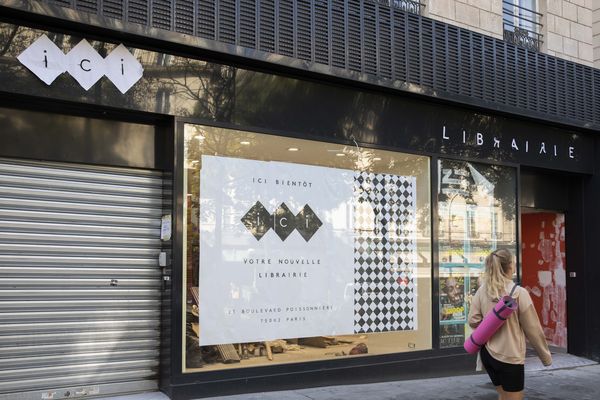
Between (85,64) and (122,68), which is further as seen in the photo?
(122,68)

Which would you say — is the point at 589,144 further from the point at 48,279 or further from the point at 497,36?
the point at 48,279

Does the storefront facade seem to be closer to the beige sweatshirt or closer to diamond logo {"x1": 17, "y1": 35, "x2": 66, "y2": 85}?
diamond logo {"x1": 17, "y1": 35, "x2": 66, "y2": 85}

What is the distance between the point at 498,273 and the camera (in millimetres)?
4809

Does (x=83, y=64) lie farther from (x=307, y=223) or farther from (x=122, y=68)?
(x=307, y=223)

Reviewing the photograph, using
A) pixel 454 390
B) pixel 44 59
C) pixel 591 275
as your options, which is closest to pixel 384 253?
pixel 454 390

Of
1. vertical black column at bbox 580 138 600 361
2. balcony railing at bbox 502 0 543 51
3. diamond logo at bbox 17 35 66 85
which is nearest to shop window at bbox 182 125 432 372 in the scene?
diamond logo at bbox 17 35 66 85

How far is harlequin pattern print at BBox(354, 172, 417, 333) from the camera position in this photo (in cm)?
780

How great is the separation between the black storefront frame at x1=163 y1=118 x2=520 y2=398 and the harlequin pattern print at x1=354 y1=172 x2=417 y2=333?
357 millimetres

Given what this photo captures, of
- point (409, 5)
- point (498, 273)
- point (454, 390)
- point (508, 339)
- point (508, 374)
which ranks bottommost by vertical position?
point (454, 390)

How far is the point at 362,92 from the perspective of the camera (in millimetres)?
7887

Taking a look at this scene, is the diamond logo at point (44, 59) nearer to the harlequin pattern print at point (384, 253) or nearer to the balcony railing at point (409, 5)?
the harlequin pattern print at point (384, 253)

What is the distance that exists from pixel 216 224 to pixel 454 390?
3568 mm

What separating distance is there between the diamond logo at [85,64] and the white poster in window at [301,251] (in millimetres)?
1429

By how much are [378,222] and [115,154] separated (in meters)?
3.42
